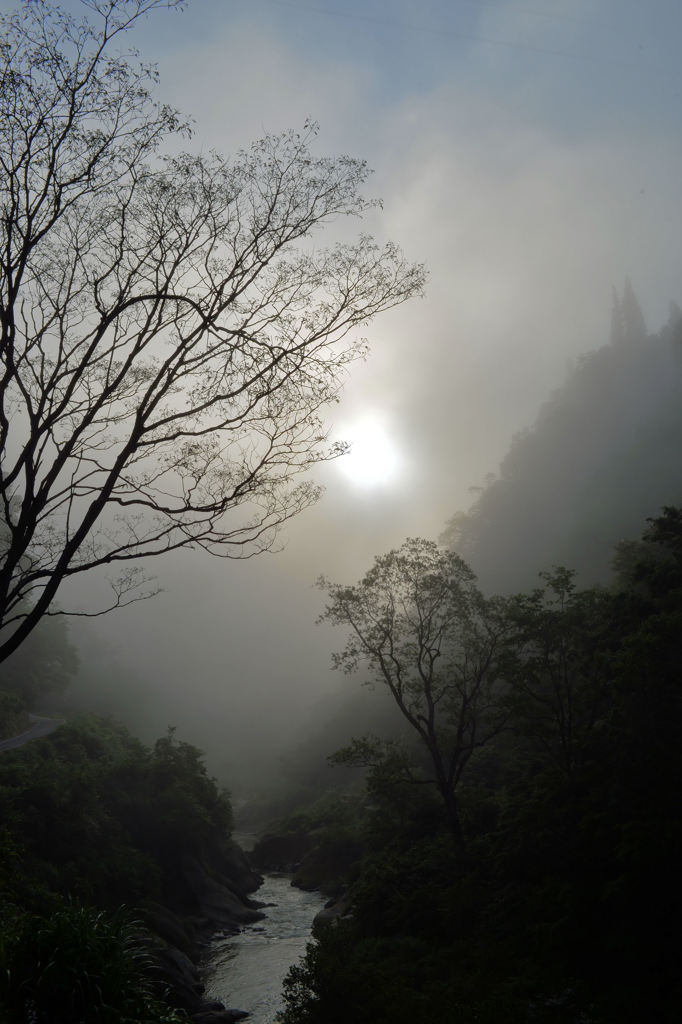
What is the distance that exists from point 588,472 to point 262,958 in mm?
72986

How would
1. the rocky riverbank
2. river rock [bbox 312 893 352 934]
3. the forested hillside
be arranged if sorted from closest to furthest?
the forested hillside → the rocky riverbank → river rock [bbox 312 893 352 934]

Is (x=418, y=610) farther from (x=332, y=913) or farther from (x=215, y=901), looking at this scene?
(x=215, y=901)

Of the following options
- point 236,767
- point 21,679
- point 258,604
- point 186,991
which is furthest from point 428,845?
point 258,604

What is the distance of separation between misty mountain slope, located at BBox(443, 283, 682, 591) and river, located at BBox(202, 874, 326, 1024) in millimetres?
41767

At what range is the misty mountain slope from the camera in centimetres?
6569

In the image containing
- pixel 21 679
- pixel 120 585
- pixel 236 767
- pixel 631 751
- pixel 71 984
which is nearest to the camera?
pixel 71 984

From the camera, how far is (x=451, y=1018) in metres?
9.98

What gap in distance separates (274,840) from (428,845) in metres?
25.2

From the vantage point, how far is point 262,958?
66.3 feet

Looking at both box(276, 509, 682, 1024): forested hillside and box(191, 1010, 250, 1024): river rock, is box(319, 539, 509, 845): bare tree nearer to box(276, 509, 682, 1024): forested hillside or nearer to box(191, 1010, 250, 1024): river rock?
box(276, 509, 682, 1024): forested hillside

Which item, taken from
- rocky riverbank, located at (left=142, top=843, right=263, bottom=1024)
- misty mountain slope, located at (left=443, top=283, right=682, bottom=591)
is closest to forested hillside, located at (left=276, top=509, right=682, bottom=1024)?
rocky riverbank, located at (left=142, top=843, right=263, bottom=1024)

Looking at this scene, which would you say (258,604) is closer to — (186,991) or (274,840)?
(274,840)

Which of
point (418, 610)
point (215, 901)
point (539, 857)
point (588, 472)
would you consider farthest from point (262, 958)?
point (588, 472)

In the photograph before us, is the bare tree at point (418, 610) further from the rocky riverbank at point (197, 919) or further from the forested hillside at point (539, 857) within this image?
the rocky riverbank at point (197, 919)
